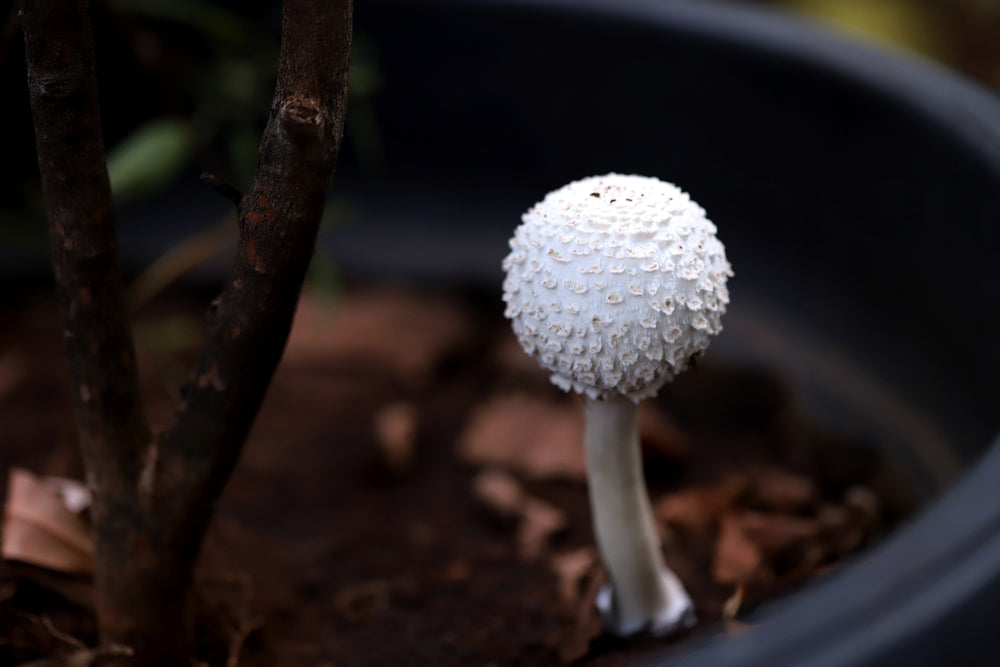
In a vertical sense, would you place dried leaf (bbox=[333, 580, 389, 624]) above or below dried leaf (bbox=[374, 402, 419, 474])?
below

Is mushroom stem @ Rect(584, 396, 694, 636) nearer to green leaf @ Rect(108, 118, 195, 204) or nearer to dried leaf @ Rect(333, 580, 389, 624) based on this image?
dried leaf @ Rect(333, 580, 389, 624)

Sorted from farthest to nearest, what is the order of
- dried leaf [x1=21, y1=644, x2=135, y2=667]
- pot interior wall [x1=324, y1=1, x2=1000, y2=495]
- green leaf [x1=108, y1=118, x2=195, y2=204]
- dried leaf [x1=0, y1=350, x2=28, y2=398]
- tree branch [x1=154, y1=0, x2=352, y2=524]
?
dried leaf [x1=0, y1=350, x2=28, y2=398] → green leaf [x1=108, y1=118, x2=195, y2=204] → pot interior wall [x1=324, y1=1, x2=1000, y2=495] → dried leaf [x1=21, y1=644, x2=135, y2=667] → tree branch [x1=154, y1=0, x2=352, y2=524]

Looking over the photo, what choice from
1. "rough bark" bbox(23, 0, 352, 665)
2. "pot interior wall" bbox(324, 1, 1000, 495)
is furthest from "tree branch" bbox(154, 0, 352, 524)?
"pot interior wall" bbox(324, 1, 1000, 495)

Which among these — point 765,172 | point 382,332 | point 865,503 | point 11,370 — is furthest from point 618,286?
point 11,370

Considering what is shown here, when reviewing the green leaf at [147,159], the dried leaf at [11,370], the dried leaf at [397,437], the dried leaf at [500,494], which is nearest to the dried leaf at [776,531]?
the dried leaf at [500,494]

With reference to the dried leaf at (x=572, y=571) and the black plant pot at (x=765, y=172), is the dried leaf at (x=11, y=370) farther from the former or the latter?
the dried leaf at (x=572, y=571)

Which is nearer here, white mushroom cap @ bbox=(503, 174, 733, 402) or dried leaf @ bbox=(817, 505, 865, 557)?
white mushroom cap @ bbox=(503, 174, 733, 402)

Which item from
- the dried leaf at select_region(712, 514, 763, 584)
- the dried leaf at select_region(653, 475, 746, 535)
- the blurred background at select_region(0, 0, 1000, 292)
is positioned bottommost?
the dried leaf at select_region(712, 514, 763, 584)

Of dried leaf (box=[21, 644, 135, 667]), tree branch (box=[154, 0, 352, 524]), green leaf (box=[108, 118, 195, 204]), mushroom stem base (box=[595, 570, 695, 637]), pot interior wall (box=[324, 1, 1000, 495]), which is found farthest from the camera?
green leaf (box=[108, 118, 195, 204])
